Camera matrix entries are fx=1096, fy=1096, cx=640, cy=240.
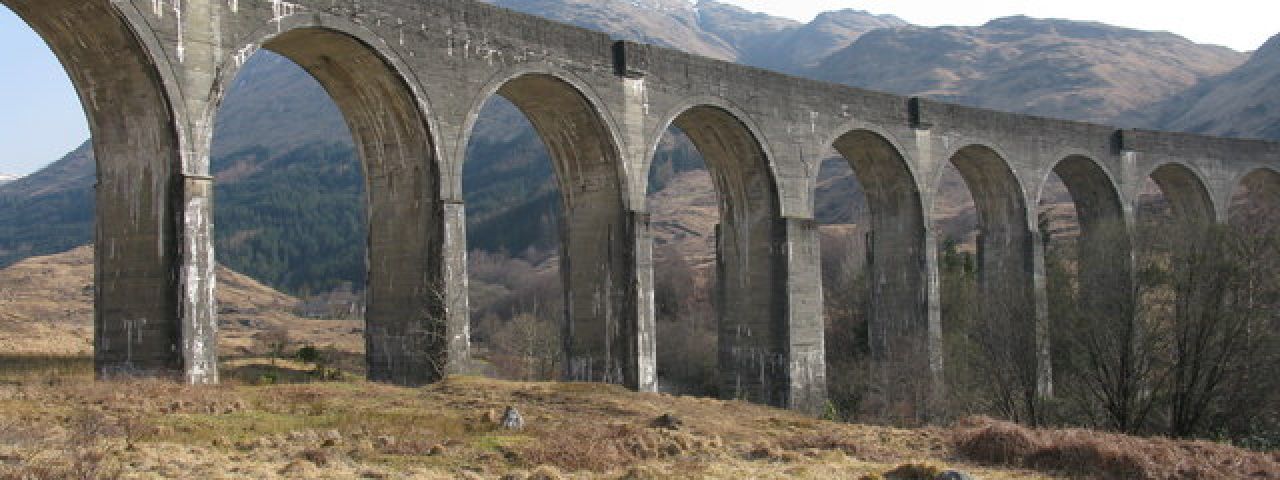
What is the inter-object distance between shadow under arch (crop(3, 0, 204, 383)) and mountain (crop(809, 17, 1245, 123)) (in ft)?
357

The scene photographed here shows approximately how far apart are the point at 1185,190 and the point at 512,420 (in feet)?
97.8

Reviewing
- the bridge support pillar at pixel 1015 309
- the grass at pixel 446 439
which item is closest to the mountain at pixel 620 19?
the bridge support pillar at pixel 1015 309

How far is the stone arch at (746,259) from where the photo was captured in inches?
985

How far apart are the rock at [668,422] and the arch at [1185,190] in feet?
82.7

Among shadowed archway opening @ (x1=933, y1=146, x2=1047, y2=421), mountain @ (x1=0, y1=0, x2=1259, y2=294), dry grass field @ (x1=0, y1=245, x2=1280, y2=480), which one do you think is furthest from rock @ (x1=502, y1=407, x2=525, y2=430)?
mountain @ (x1=0, y1=0, x2=1259, y2=294)

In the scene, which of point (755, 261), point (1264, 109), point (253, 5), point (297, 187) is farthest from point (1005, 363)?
point (297, 187)

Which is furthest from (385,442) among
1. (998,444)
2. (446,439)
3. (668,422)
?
(998,444)

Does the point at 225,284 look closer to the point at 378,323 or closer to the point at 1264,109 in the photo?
the point at 378,323

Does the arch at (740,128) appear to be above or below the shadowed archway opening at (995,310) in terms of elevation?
above

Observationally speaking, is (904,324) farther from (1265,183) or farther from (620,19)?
(620,19)

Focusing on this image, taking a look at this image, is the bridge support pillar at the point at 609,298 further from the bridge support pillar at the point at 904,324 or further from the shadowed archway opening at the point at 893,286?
the bridge support pillar at the point at 904,324

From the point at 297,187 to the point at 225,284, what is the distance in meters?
56.4

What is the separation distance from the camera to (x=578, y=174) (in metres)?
22.8

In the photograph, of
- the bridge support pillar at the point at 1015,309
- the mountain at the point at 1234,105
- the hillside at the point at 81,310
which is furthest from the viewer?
the mountain at the point at 1234,105
